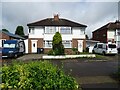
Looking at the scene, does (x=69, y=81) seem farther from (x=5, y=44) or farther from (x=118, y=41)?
(x=118, y=41)

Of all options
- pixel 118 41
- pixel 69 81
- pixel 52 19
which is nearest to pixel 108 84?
pixel 69 81

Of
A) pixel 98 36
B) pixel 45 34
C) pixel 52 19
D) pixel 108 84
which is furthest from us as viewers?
pixel 98 36

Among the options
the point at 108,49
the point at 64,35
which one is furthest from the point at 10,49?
the point at 64,35

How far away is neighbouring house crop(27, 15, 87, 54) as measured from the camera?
4091 cm

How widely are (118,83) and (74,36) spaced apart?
32.0 meters

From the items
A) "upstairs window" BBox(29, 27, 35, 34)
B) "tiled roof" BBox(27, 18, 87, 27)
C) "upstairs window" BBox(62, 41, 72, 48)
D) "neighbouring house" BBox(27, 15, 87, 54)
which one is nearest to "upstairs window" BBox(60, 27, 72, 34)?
"neighbouring house" BBox(27, 15, 87, 54)

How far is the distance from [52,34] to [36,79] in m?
33.3

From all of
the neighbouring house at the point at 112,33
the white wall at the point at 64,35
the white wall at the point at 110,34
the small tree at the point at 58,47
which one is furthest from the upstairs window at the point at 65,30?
the white wall at the point at 110,34

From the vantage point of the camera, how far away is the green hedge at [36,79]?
7508 millimetres

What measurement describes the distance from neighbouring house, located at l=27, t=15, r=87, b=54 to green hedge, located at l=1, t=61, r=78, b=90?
32579 millimetres

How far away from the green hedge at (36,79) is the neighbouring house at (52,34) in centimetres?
3258

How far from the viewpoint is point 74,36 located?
1646 inches

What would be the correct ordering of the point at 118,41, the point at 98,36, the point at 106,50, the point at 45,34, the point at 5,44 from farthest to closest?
the point at 98,36, the point at 118,41, the point at 45,34, the point at 106,50, the point at 5,44

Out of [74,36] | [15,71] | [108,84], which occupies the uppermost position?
[74,36]
